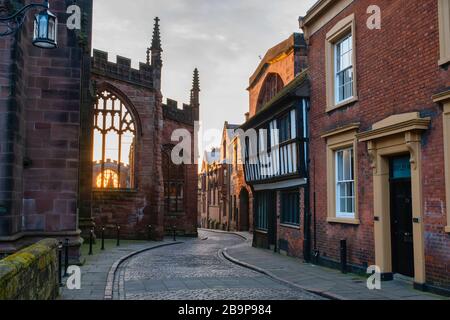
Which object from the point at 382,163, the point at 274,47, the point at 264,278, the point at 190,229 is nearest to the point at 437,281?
the point at 382,163

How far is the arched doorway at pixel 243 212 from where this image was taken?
128 feet

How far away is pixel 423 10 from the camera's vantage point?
990cm

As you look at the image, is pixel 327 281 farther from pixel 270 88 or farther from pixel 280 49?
pixel 270 88

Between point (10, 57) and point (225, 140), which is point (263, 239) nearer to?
point (10, 57)

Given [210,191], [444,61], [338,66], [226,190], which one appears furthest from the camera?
[210,191]

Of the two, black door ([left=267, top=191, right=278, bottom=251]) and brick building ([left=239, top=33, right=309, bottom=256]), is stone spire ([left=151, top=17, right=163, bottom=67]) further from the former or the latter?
black door ([left=267, top=191, right=278, bottom=251])

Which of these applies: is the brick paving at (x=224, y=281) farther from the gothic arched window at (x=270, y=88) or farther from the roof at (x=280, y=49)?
the roof at (x=280, y=49)

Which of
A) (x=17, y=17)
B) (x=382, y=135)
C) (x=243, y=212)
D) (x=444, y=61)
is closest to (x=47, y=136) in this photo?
(x=17, y=17)

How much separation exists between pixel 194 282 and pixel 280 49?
16776mm

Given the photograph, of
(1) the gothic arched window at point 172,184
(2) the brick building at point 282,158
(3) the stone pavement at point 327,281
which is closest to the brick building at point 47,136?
(3) the stone pavement at point 327,281

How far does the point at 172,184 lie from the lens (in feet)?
101

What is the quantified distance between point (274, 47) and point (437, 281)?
1911 centimetres

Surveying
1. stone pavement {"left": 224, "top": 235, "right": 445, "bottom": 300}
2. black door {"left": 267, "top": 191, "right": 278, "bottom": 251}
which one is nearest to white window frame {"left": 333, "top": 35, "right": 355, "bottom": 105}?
stone pavement {"left": 224, "top": 235, "right": 445, "bottom": 300}

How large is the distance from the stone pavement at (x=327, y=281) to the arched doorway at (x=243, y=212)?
22.3 m
